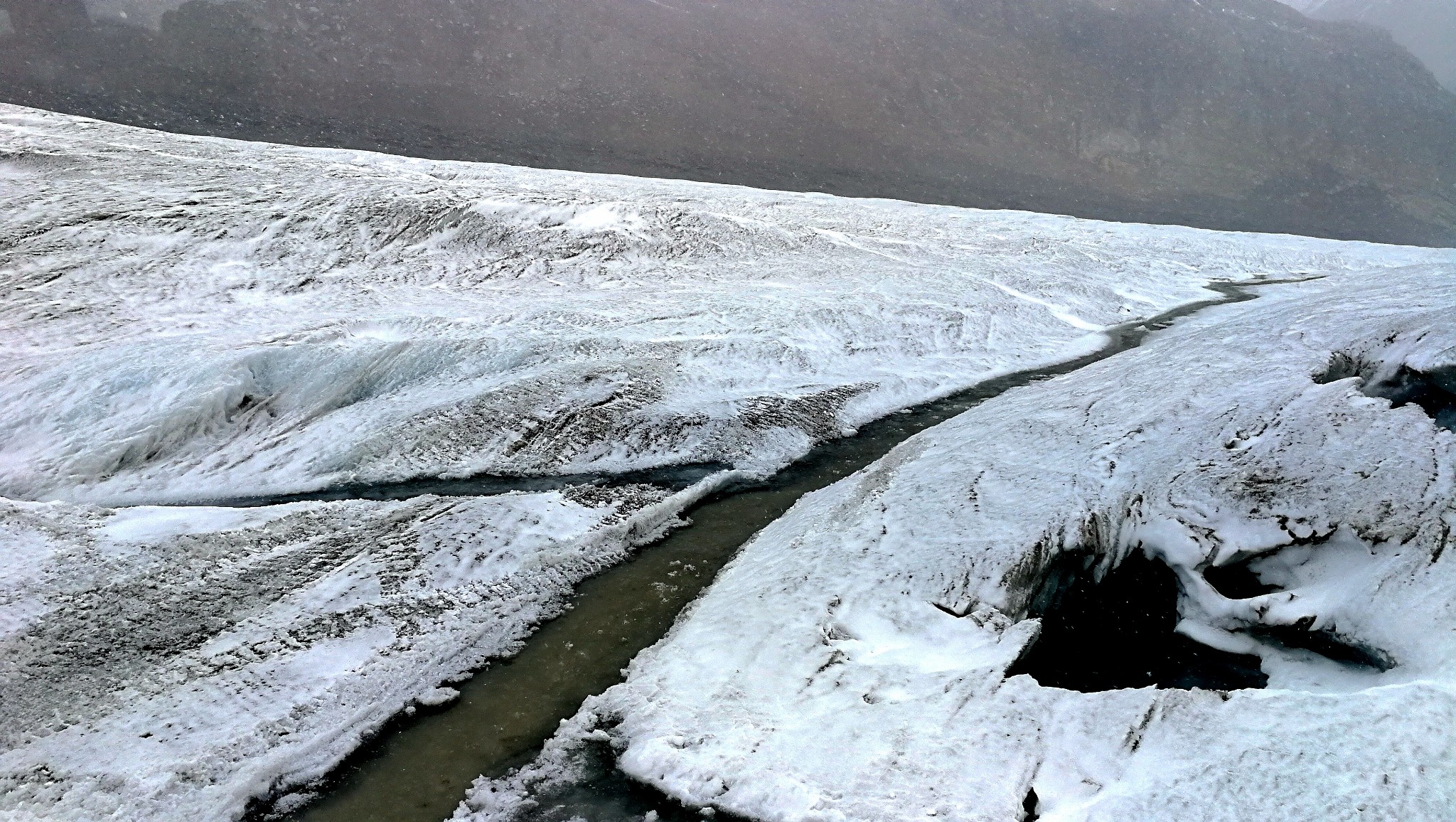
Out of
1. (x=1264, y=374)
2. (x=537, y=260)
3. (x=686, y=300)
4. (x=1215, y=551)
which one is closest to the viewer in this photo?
(x=1215, y=551)

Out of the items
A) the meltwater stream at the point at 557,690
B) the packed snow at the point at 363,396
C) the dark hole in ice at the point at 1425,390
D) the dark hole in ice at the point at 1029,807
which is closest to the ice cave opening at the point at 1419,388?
the dark hole in ice at the point at 1425,390

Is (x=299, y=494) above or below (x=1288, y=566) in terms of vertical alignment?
below

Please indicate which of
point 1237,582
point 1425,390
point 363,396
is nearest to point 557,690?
point 1237,582

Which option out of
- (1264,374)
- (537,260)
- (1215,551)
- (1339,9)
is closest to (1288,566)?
(1215,551)

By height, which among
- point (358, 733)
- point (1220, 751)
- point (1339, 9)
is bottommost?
point (358, 733)

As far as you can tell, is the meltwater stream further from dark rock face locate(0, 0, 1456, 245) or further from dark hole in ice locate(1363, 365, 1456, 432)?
dark rock face locate(0, 0, 1456, 245)

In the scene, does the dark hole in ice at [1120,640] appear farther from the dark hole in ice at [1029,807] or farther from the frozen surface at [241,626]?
the frozen surface at [241,626]

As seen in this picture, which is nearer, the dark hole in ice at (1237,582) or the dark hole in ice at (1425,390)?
the dark hole in ice at (1237,582)

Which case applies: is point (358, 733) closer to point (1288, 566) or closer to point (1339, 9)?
point (1288, 566)

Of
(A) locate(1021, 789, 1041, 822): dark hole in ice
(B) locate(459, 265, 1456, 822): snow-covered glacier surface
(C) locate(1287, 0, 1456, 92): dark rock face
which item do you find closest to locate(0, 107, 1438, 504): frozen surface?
(B) locate(459, 265, 1456, 822): snow-covered glacier surface
